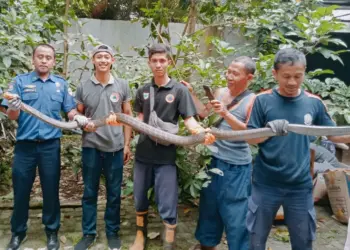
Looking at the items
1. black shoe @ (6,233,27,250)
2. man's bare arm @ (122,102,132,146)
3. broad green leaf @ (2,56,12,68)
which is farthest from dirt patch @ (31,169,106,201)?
broad green leaf @ (2,56,12,68)

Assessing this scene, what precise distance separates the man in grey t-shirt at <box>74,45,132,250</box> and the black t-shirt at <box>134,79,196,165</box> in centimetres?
24

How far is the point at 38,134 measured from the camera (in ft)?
10.7

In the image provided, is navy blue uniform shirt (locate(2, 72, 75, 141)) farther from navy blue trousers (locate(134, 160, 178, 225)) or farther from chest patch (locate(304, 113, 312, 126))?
chest patch (locate(304, 113, 312, 126))

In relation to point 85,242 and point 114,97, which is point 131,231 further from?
point 114,97

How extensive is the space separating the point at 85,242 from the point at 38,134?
1.11m

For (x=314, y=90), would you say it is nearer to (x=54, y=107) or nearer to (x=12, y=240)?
(x=54, y=107)

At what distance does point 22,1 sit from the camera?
4598 mm

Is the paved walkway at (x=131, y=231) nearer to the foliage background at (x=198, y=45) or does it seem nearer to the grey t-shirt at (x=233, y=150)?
the foliage background at (x=198, y=45)

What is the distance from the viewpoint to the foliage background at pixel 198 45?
382cm

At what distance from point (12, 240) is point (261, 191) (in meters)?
2.34

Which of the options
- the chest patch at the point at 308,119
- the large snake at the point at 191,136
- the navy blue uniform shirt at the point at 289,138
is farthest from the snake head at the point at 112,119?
the chest patch at the point at 308,119

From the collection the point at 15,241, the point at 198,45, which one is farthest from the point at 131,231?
the point at 198,45

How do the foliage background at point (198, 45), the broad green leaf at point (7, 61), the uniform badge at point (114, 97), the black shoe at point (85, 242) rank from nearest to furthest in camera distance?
the uniform badge at point (114, 97) < the black shoe at point (85, 242) < the broad green leaf at point (7, 61) < the foliage background at point (198, 45)

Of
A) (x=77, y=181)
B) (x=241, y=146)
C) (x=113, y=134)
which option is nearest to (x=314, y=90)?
(x=241, y=146)
